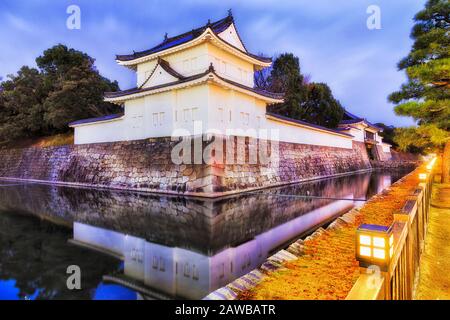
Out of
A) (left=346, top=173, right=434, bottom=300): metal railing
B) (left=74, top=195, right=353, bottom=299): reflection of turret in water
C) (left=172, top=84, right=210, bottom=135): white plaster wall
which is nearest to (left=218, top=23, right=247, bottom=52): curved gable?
(left=172, top=84, right=210, bottom=135): white plaster wall

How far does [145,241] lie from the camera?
18.5 ft

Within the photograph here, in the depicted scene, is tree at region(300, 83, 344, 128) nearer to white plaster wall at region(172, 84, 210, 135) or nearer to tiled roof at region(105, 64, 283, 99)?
tiled roof at region(105, 64, 283, 99)

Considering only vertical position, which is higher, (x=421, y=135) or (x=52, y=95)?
(x=52, y=95)

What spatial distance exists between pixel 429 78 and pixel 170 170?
1011cm

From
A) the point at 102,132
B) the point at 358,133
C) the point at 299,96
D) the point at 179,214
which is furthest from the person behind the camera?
the point at 358,133

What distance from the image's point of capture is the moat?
374 cm

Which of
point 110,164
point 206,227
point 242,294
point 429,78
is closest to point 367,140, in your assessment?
point 429,78

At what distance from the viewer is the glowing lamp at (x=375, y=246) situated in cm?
201

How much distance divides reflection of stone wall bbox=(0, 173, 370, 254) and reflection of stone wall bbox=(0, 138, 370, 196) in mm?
1276

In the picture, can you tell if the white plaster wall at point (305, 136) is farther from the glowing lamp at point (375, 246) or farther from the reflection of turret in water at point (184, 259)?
the glowing lamp at point (375, 246)

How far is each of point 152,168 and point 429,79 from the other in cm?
1131

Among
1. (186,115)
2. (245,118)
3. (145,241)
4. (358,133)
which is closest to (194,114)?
(186,115)

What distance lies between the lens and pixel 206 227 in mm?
6512

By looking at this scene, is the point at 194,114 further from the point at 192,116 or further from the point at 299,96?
the point at 299,96
